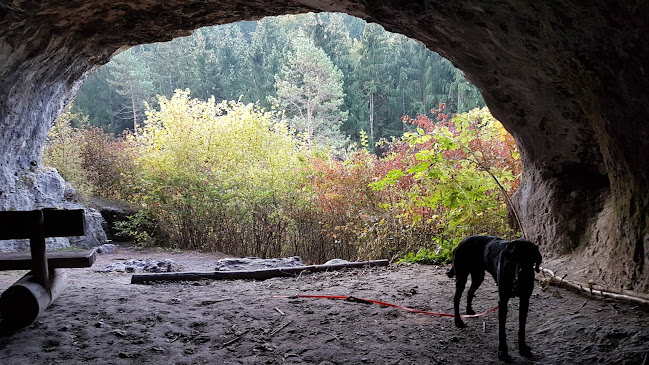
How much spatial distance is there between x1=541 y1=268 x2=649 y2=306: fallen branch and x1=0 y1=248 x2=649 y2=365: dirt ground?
79 mm

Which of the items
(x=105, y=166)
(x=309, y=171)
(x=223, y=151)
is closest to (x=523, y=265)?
(x=309, y=171)

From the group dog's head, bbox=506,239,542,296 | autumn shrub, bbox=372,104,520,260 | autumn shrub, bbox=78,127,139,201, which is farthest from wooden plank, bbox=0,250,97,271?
autumn shrub, bbox=78,127,139,201

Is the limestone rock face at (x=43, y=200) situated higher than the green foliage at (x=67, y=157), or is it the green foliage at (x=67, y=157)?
the green foliage at (x=67, y=157)

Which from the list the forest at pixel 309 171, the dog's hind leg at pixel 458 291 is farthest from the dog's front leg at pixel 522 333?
the forest at pixel 309 171

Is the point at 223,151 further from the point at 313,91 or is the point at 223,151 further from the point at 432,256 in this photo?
the point at 313,91

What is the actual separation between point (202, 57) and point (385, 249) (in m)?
32.0

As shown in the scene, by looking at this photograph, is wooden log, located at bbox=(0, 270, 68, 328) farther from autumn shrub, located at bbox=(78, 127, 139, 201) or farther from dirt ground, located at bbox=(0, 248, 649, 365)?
autumn shrub, located at bbox=(78, 127, 139, 201)

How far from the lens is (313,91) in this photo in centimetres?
3070

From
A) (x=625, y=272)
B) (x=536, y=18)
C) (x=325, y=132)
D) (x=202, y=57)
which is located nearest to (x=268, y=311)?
(x=625, y=272)

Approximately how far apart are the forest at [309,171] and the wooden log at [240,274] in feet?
4.49

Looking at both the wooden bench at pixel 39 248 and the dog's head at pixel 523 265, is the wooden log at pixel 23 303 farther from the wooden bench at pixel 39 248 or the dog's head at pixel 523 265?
the dog's head at pixel 523 265

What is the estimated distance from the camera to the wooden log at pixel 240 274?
6.21m

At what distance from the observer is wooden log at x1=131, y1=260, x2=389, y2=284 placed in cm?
621

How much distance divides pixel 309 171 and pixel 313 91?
785 inches
